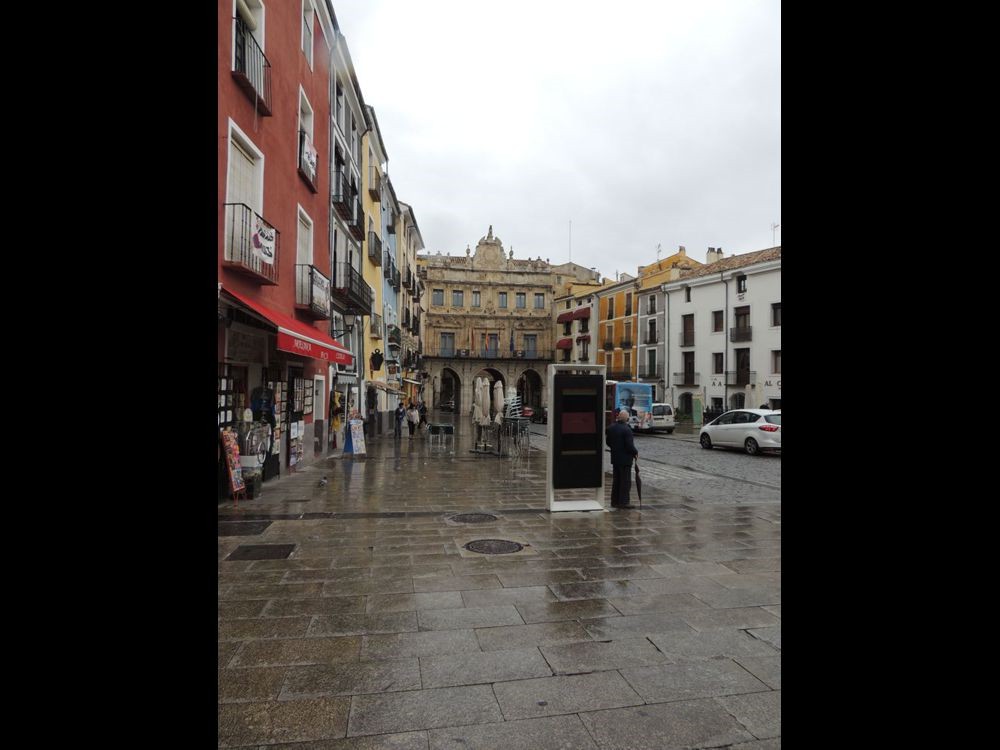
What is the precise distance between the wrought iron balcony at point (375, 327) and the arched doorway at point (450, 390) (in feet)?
96.9

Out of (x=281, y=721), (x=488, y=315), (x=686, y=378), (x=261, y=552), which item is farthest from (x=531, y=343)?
(x=281, y=721)

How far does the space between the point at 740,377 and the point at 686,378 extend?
467 cm

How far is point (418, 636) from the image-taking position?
421cm

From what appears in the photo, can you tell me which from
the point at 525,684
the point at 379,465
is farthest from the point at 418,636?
the point at 379,465

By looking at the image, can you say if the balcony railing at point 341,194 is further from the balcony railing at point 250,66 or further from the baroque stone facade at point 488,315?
the baroque stone facade at point 488,315

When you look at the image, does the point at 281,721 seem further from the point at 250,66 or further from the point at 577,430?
the point at 250,66

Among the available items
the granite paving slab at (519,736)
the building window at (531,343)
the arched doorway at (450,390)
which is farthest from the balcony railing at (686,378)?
the granite paving slab at (519,736)

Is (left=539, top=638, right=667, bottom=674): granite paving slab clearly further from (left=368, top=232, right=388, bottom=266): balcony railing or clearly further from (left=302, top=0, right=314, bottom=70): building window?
(left=368, top=232, right=388, bottom=266): balcony railing

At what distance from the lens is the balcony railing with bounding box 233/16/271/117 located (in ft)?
33.4
